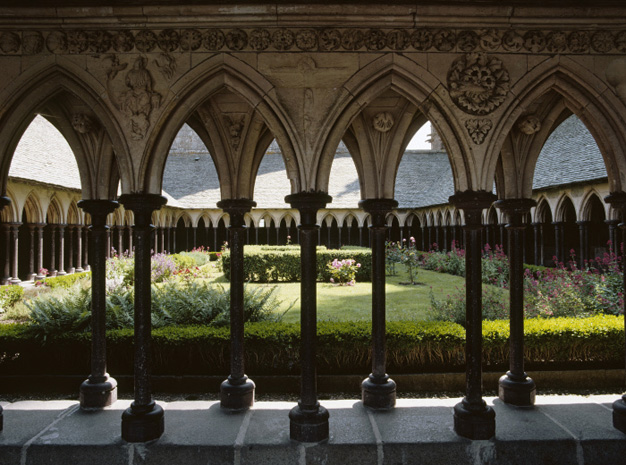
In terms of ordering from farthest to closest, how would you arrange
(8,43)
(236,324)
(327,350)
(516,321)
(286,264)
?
(286,264), (327,350), (236,324), (516,321), (8,43)

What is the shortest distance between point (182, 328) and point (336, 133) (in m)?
3.56

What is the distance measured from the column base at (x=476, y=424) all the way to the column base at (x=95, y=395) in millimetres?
3294

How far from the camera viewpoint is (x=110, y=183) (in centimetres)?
465

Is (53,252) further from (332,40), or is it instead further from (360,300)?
(332,40)

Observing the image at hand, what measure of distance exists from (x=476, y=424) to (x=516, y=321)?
126 centimetres

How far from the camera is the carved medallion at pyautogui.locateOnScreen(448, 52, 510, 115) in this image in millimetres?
3729

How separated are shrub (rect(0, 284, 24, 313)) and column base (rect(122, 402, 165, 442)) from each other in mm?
7568

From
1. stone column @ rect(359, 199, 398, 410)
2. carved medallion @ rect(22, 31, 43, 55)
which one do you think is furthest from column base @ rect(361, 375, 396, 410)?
carved medallion @ rect(22, 31, 43, 55)


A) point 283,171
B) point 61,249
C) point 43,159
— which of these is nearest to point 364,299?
point 61,249

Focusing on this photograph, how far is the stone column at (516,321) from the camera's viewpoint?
4.25 m

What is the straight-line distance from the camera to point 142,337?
375cm

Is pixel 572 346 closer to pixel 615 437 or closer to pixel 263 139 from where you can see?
pixel 615 437

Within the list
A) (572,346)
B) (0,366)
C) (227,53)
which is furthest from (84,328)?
(572,346)

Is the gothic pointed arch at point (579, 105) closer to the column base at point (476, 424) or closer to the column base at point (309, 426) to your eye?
the column base at point (476, 424)
